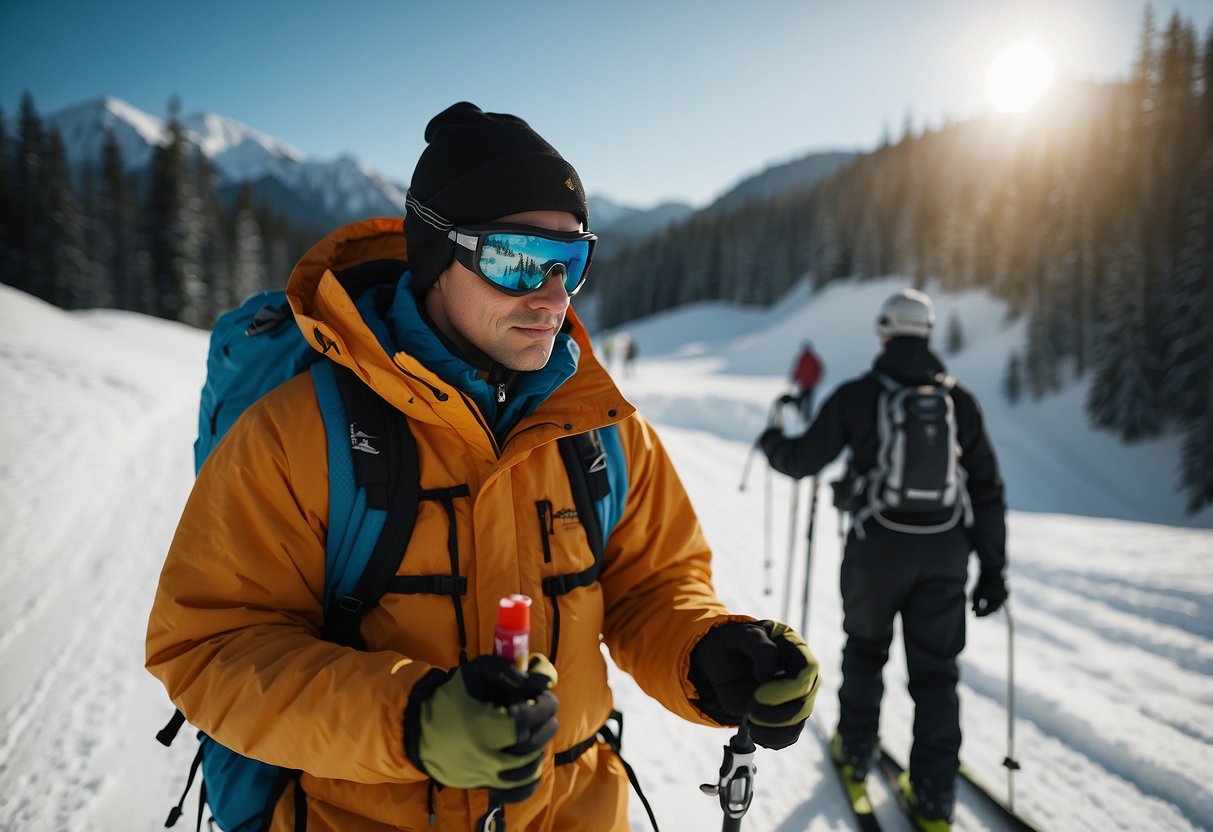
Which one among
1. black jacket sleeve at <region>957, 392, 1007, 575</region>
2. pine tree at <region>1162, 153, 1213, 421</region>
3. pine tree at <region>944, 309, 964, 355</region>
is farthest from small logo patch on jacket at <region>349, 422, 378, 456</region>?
pine tree at <region>944, 309, 964, 355</region>

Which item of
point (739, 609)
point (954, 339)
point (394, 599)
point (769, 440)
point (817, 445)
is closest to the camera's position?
point (394, 599)

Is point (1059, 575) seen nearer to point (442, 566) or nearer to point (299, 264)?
point (442, 566)

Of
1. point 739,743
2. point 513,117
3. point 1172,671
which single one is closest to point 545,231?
point 513,117

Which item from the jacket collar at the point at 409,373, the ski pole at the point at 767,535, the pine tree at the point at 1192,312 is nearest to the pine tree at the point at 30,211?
the ski pole at the point at 767,535

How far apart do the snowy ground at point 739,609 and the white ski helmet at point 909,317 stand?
2.63m

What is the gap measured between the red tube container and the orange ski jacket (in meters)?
0.24

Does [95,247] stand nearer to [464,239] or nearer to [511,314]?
[464,239]

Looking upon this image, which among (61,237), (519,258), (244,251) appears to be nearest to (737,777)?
(519,258)

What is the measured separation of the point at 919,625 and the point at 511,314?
114 inches

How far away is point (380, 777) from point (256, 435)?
86 cm

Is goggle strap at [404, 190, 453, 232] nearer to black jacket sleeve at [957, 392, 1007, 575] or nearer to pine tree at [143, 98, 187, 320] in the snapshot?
black jacket sleeve at [957, 392, 1007, 575]

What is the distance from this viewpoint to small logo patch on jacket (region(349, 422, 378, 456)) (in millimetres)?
1577

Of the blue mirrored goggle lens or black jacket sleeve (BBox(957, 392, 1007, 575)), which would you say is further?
black jacket sleeve (BBox(957, 392, 1007, 575))

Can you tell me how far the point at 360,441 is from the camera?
1582 millimetres
